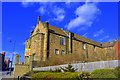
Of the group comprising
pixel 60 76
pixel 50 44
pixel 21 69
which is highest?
pixel 50 44

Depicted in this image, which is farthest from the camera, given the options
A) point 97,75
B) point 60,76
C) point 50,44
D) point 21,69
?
point 50,44

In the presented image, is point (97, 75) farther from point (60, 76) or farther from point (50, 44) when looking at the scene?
point (50, 44)

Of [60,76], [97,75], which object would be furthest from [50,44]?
[97,75]

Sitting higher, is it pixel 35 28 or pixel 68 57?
pixel 35 28

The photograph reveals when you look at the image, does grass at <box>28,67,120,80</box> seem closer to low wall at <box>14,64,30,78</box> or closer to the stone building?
low wall at <box>14,64,30,78</box>

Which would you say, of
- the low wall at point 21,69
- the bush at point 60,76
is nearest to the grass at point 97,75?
the bush at point 60,76

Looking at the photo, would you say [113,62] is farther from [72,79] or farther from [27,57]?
[27,57]

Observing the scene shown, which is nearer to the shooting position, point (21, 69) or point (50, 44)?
point (21, 69)

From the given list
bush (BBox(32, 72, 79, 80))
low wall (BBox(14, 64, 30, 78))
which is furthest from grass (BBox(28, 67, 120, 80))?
low wall (BBox(14, 64, 30, 78))

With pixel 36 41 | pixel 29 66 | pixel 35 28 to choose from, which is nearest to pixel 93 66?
pixel 29 66

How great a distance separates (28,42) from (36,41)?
6816 mm

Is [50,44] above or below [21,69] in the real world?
above

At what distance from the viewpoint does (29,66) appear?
145 ft

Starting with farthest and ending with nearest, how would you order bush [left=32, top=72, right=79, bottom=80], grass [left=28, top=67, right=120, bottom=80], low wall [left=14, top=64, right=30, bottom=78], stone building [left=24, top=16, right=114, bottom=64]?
1. stone building [left=24, top=16, right=114, bottom=64]
2. low wall [left=14, top=64, right=30, bottom=78]
3. bush [left=32, top=72, right=79, bottom=80]
4. grass [left=28, top=67, right=120, bottom=80]
